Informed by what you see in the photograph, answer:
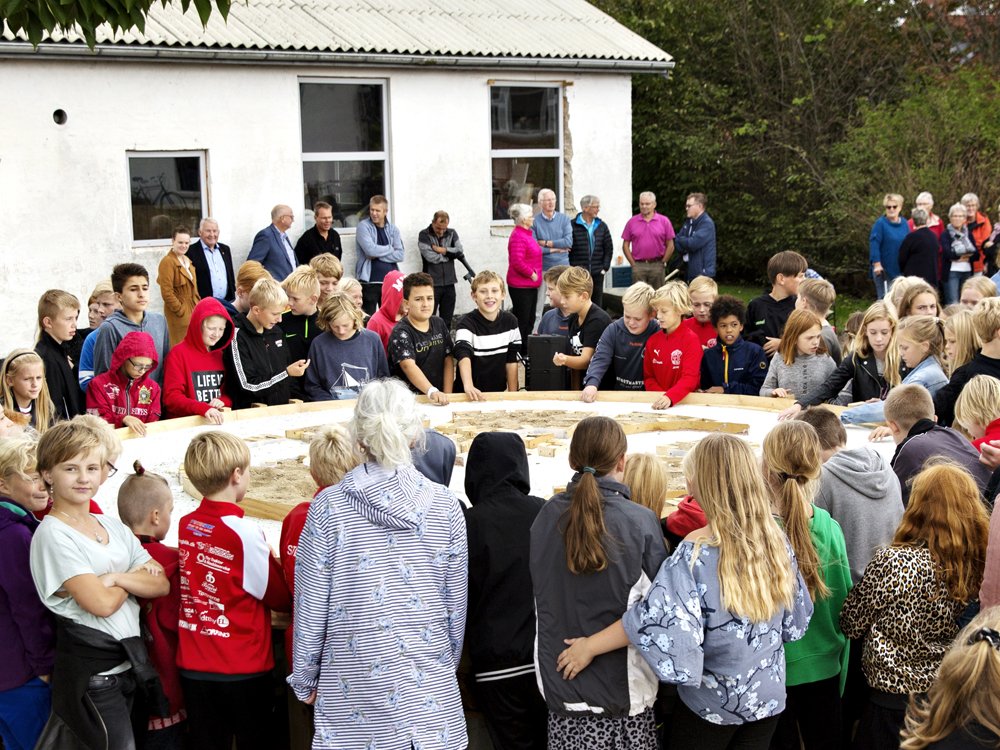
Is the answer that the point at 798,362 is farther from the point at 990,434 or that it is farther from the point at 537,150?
the point at 537,150

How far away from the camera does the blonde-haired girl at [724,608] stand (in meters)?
4.01

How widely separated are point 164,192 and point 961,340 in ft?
32.2

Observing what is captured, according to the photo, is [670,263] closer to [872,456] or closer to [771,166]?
[771,166]

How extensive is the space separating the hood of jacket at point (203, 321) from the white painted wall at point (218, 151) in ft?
18.6

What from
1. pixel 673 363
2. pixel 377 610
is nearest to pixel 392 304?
pixel 673 363

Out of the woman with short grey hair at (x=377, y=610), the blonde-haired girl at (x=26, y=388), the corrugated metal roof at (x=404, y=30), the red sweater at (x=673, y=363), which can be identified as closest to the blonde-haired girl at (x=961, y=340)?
the red sweater at (x=673, y=363)

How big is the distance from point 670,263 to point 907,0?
25.1 feet

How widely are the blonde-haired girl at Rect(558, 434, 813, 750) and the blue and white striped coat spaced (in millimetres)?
549

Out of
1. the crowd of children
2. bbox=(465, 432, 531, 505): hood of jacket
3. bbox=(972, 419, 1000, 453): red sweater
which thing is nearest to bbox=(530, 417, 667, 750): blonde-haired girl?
Answer: the crowd of children

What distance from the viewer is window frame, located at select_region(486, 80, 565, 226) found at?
1644cm

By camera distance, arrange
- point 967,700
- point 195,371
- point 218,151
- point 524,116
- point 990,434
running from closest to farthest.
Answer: point 967,700 < point 990,434 < point 195,371 < point 218,151 < point 524,116

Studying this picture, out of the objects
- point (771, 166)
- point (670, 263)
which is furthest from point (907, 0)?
point (670, 263)

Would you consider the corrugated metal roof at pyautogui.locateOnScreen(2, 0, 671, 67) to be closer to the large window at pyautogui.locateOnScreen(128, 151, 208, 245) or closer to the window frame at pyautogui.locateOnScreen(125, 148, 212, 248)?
the window frame at pyautogui.locateOnScreen(125, 148, 212, 248)

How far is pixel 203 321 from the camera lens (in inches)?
314
